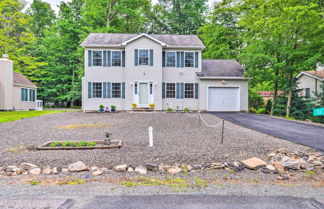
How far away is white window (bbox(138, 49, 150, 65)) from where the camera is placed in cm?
1717

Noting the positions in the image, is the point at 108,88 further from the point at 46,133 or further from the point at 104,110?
the point at 46,133

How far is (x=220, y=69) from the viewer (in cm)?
1856

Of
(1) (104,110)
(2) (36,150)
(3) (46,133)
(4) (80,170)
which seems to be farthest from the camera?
(1) (104,110)

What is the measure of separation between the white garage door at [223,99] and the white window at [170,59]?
12.9ft

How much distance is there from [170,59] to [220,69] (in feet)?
15.6

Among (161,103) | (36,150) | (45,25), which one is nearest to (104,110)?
(161,103)

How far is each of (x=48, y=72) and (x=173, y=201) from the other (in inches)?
1127

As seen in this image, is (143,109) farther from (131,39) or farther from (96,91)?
(131,39)

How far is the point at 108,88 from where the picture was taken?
1734cm

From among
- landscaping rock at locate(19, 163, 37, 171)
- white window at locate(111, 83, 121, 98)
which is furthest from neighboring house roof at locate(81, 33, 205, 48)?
landscaping rock at locate(19, 163, 37, 171)

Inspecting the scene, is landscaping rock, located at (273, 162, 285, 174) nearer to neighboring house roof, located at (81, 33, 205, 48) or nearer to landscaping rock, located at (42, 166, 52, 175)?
landscaping rock, located at (42, 166, 52, 175)

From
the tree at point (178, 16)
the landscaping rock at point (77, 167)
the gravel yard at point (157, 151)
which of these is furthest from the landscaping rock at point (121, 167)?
the tree at point (178, 16)

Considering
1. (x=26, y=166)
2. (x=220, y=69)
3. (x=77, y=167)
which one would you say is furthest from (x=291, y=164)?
(x=220, y=69)

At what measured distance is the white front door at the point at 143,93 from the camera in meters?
17.4
